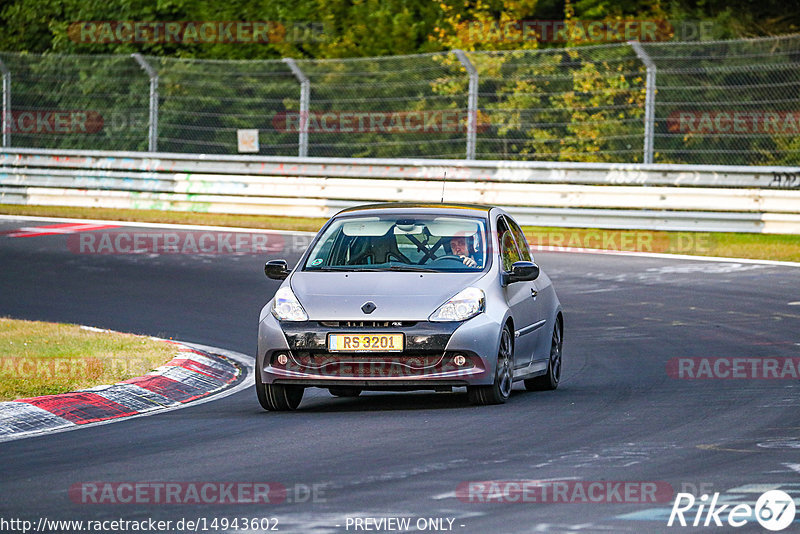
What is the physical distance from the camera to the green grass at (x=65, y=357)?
10250 millimetres

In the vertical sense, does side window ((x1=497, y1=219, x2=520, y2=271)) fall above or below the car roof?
below

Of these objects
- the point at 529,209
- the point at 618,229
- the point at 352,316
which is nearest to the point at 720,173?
the point at 618,229

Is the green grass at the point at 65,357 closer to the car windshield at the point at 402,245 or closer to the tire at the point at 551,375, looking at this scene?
the car windshield at the point at 402,245

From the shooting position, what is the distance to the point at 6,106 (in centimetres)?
2834

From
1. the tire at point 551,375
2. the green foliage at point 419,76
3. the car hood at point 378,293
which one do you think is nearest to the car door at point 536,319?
the tire at point 551,375

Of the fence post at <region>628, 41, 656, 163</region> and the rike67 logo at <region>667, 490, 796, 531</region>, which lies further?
the fence post at <region>628, 41, 656, 163</region>

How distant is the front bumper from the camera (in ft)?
31.1

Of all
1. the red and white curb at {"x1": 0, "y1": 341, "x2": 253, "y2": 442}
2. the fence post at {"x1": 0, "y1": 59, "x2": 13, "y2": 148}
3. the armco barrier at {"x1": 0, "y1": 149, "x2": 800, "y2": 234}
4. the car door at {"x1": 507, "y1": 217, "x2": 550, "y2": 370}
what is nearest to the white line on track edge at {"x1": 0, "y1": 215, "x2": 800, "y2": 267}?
the armco barrier at {"x1": 0, "y1": 149, "x2": 800, "y2": 234}

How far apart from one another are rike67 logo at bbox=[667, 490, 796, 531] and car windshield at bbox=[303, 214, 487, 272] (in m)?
3.93

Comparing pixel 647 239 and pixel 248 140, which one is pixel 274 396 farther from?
pixel 248 140

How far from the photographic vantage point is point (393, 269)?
10.2m

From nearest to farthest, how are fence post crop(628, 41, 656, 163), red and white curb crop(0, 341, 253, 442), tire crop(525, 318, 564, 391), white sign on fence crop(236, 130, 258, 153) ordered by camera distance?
red and white curb crop(0, 341, 253, 442) < tire crop(525, 318, 564, 391) < fence post crop(628, 41, 656, 163) < white sign on fence crop(236, 130, 258, 153)

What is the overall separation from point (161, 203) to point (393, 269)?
57.0 feet

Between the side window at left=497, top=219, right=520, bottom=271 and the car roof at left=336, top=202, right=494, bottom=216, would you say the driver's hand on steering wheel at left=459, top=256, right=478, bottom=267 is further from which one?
the car roof at left=336, top=202, right=494, bottom=216
